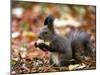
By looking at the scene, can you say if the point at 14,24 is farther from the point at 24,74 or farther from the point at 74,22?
the point at 74,22

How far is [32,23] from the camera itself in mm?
2387

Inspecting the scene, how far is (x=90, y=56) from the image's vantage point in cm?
261

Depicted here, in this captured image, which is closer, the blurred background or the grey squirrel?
the blurred background

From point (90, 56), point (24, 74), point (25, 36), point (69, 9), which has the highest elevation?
point (69, 9)

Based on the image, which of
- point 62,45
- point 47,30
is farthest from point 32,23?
point 62,45

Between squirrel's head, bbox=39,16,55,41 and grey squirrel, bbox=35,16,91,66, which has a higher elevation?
squirrel's head, bbox=39,16,55,41

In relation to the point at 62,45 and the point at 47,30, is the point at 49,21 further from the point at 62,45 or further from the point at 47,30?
the point at 62,45

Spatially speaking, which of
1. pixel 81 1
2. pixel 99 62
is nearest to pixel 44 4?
pixel 81 1

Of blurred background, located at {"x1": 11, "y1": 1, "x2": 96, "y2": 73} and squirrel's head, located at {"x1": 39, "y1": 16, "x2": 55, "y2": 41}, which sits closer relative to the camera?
blurred background, located at {"x1": 11, "y1": 1, "x2": 96, "y2": 73}

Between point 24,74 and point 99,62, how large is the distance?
962mm

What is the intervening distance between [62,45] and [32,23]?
0.44 m

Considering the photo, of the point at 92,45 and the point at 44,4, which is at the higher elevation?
the point at 44,4

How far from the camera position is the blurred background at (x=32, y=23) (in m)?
2.32

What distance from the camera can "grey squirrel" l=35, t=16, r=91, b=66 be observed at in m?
2.44
